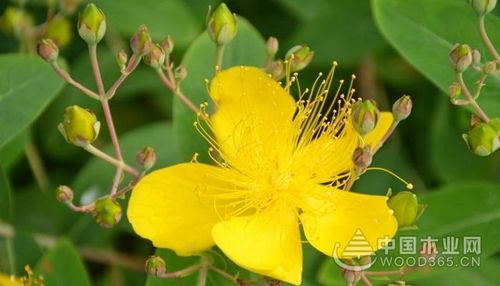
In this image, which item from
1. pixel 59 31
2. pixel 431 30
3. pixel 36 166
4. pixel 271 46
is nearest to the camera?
pixel 271 46

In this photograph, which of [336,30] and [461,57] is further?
[336,30]

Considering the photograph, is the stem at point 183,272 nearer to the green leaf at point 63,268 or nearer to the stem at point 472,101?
the green leaf at point 63,268

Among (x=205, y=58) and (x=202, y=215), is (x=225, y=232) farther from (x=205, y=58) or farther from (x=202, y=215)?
(x=205, y=58)

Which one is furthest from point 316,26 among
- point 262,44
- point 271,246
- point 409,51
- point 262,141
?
point 271,246

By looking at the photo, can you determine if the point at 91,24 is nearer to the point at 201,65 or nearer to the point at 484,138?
the point at 201,65

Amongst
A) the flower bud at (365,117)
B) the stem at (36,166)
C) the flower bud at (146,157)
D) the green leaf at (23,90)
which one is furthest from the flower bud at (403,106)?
the stem at (36,166)

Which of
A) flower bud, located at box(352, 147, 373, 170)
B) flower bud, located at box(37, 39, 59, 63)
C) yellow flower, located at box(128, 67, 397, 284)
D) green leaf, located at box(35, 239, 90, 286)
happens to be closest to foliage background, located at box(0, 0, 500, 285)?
green leaf, located at box(35, 239, 90, 286)

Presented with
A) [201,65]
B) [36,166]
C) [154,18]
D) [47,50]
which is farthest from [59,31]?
[47,50]
